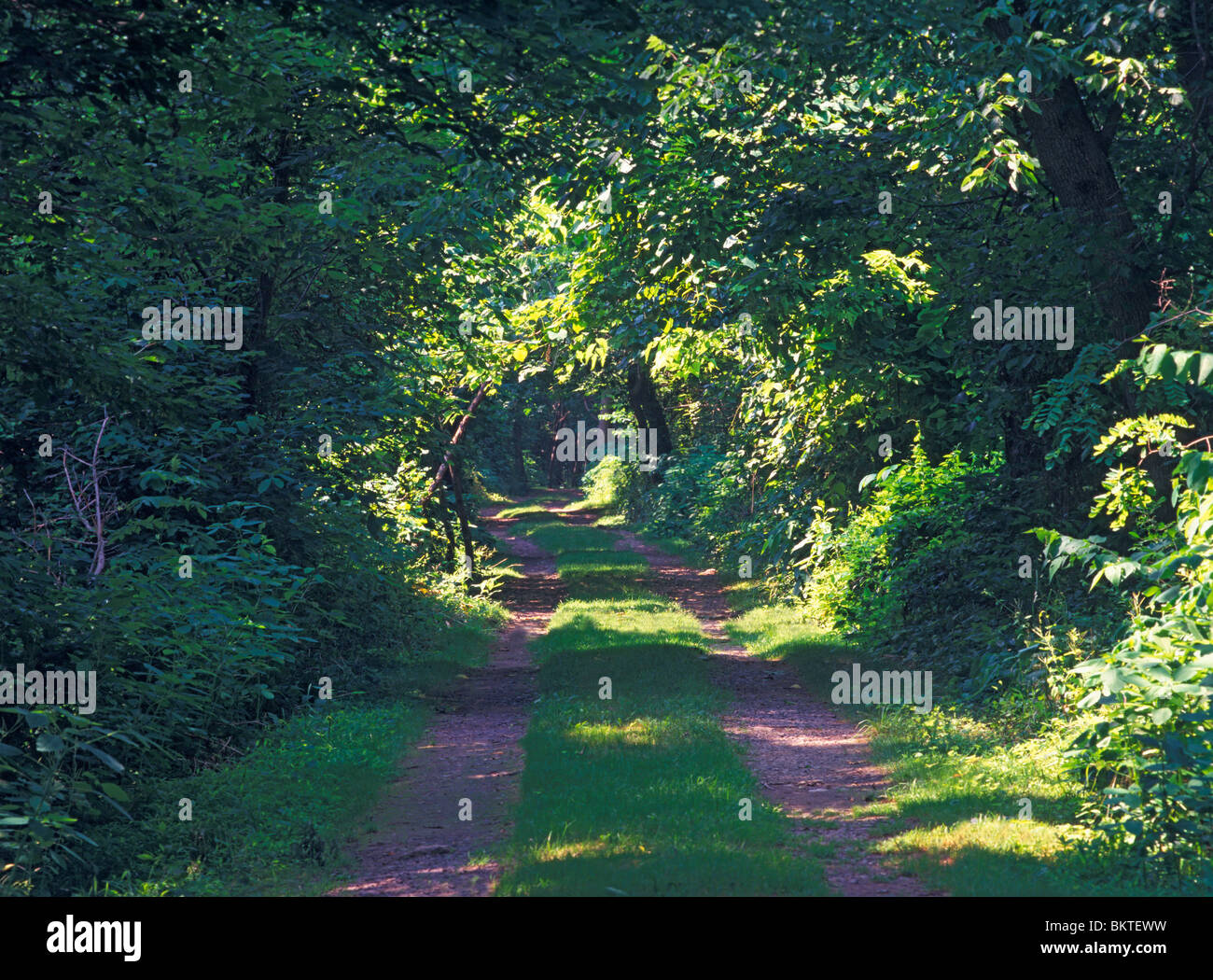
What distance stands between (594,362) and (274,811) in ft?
34.7

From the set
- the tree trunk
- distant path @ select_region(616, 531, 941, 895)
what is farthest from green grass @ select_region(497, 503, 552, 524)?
distant path @ select_region(616, 531, 941, 895)

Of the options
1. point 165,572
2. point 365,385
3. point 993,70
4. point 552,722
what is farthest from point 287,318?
point 993,70

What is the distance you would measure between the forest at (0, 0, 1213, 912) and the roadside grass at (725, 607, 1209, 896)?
6 cm

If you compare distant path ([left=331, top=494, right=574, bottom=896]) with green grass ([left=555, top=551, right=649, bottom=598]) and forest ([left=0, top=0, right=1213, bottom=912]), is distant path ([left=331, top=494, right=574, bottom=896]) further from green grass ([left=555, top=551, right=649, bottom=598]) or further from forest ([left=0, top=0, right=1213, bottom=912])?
green grass ([left=555, top=551, right=649, bottom=598])

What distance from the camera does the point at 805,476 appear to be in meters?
20.8

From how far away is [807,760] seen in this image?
1077 centimetres

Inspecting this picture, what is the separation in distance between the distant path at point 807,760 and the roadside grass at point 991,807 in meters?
0.20

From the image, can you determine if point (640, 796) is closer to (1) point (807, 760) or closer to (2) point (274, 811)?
(1) point (807, 760)

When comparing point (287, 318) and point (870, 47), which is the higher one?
point (870, 47)

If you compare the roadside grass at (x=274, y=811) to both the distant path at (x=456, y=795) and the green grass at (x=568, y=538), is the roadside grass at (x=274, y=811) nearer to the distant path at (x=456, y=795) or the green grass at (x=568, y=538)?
the distant path at (x=456, y=795)

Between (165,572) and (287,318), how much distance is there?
14.6 ft

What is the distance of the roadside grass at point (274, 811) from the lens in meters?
7.28

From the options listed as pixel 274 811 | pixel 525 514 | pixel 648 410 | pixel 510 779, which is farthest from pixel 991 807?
pixel 525 514
